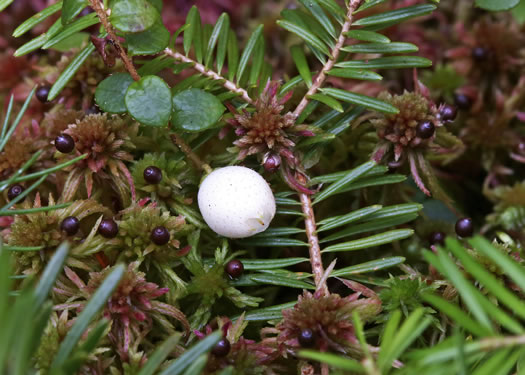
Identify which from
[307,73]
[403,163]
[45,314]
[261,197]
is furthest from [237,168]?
[45,314]

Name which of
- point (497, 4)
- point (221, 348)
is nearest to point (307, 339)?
point (221, 348)

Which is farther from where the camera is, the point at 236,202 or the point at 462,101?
the point at 462,101

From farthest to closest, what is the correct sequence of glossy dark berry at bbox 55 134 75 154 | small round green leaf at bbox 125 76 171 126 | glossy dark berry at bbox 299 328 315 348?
glossy dark berry at bbox 55 134 75 154, small round green leaf at bbox 125 76 171 126, glossy dark berry at bbox 299 328 315 348

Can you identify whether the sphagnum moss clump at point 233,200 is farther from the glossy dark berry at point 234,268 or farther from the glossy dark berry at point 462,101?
the glossy dark berry at point 462,101

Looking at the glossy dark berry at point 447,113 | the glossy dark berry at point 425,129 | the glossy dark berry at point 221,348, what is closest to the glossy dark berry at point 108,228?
the glossy dark berry at point 221,348

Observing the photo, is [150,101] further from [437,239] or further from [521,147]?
[521,147]

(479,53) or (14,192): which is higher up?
(14,192)

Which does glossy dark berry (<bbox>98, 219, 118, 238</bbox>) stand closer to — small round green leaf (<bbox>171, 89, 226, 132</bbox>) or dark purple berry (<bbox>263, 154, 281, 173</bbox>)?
small round green leaf (<bbox>171, 89, 226, 132</bbox>)

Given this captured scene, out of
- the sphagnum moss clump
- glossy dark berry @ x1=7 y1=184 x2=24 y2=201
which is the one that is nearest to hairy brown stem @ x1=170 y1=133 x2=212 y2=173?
the sphagnum moss clump
